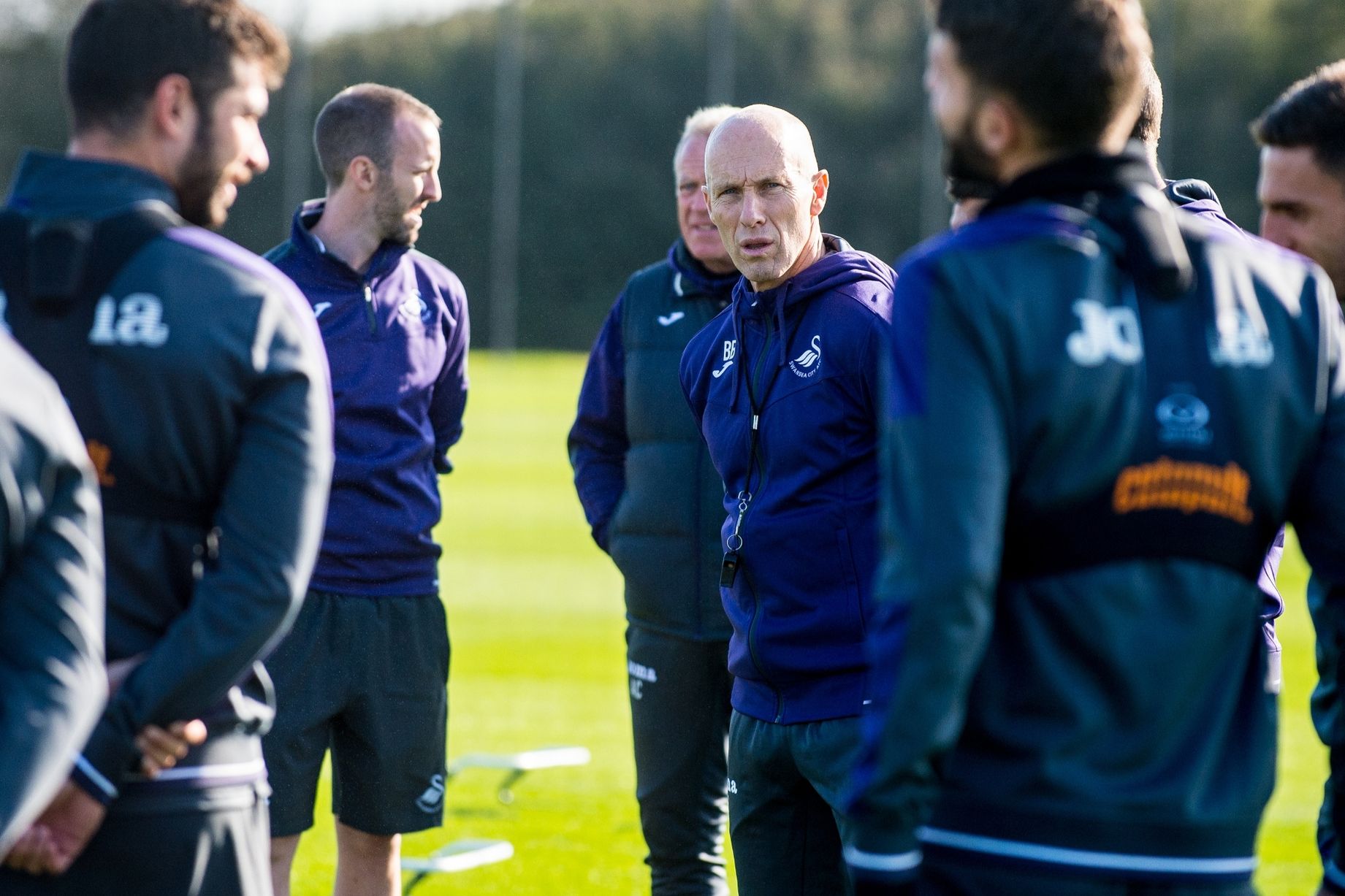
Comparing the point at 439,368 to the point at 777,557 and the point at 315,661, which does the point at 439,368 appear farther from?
the point at 777,557

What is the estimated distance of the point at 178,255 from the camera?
237 cm

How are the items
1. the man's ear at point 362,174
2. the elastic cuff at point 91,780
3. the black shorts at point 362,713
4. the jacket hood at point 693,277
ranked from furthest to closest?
the jacket hood at point 693,277 < the man's ear at point 362,174 < the black shorts at point 362,713 < the elastic cuff at point 91,780

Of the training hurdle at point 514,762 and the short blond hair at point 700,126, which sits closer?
the short blond hair at point 700,126

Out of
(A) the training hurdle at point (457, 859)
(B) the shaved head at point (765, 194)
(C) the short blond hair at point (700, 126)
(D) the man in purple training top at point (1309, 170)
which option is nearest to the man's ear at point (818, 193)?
(B) the shaved head at point (765, 194)

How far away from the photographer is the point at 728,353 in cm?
377

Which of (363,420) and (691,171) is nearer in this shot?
(363,420)

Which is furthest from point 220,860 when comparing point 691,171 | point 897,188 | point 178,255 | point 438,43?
point 438,43

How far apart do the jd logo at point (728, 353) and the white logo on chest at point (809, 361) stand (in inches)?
7.6

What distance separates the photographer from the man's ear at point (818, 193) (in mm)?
3875

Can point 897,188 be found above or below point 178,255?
below

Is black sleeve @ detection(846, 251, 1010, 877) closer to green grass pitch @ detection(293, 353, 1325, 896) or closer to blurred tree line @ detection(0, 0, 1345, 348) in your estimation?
green grass pitch @ detection(293, 353, 1325, 896)

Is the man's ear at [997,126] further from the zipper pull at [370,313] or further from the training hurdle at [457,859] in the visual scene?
the training hurdle at [457,859]

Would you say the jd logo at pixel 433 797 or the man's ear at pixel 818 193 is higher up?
the man's ear at pixel 818 193

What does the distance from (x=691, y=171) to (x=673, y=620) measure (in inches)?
54.9
